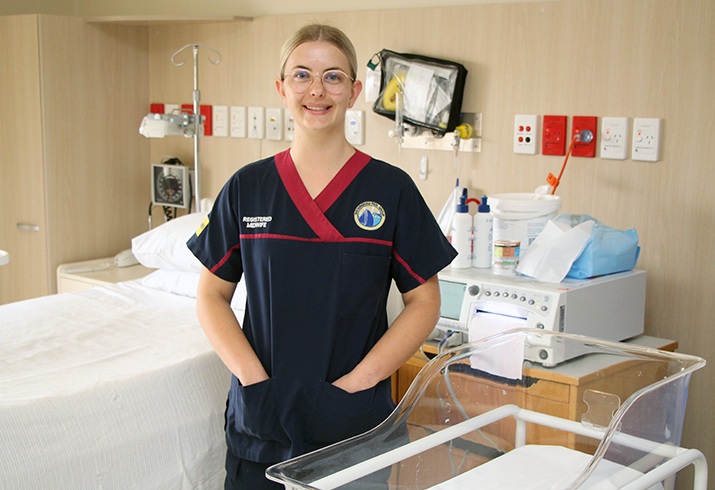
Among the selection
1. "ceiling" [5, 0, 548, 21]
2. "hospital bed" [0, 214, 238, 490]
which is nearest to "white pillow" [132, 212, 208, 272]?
"hospital bed" [0, 214, 238, 490]

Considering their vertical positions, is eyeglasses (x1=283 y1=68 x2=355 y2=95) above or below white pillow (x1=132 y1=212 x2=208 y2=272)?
above

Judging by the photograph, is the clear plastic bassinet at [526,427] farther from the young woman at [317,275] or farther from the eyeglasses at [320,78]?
the eyeglasses at [320,78]

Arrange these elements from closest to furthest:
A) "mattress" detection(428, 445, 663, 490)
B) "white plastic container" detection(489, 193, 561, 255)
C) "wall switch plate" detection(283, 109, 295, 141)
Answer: "mattress" detection(428, 445, 663, 490) < "white plastic container" detection(489, 193, 561, 255) < "wall switch plate" detection(283, 109, 295, 141)

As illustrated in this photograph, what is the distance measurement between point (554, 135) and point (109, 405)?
1.75 m

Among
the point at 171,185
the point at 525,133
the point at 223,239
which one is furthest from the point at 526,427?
the point at 171,185

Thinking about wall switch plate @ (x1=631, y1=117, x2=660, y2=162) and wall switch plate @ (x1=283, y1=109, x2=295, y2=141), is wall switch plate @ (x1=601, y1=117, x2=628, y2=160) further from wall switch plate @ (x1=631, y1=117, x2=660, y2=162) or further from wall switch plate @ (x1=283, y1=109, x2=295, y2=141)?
wall switch plate @ (x1=283, y1=109, x2=295, y2=141)

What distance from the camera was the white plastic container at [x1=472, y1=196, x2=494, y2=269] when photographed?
2244 millimetres

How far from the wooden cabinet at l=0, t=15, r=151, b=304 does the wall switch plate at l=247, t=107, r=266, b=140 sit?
2.57ft

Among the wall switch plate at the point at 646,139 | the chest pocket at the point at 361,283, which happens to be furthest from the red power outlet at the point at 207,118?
the chest pocket at the point at 361,283

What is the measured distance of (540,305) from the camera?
1.92 metres

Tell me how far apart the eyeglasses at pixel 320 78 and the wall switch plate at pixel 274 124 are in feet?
6.23

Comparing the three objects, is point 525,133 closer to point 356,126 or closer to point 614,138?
point 614,138

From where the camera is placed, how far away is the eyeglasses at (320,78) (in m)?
1.40

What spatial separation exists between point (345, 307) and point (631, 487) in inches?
25.3
